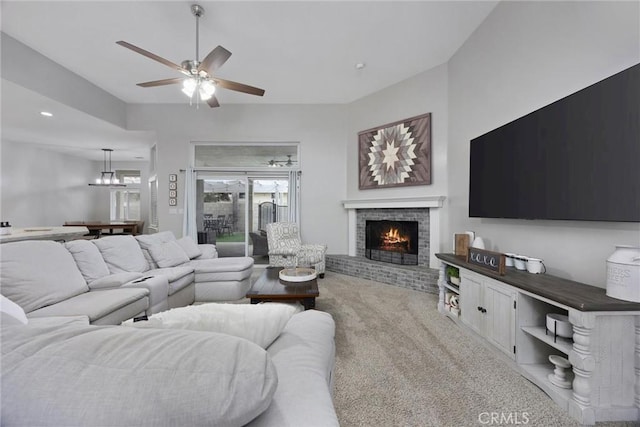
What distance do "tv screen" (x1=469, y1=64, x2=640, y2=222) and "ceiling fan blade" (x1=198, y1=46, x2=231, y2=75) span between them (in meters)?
2.68

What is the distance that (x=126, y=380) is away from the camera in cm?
49

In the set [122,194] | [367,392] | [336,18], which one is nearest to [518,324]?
[367,392]

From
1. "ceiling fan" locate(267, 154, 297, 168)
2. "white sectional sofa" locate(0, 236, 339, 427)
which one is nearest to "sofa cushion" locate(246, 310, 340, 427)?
"white sectional sofa" locate(0, 236, 339, 427)

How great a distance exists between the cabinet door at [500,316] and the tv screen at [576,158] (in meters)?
0.67

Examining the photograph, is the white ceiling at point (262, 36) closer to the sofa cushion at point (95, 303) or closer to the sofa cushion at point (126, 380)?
the sofa cushion at point (95, 303)

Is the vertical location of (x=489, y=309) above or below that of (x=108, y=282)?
below

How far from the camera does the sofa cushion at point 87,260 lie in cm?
239

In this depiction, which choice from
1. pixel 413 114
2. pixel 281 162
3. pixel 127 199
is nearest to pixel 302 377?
pixel 413 114

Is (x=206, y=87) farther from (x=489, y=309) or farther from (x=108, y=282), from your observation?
(x=489, y=309)

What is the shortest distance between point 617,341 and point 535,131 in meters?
1.54

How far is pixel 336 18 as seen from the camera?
3.03 m

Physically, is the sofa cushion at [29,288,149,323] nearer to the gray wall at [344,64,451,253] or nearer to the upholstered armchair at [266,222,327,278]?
the upholstered armchair at [266,222,327,278]

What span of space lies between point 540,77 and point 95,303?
13.3ft

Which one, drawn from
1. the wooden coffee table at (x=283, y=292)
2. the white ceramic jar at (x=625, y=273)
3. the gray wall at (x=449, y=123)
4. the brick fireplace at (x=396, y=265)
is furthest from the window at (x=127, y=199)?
the white ceramic jar at (x=625, y=273)
